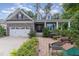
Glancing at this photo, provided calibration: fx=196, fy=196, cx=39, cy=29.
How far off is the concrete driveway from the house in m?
0.06

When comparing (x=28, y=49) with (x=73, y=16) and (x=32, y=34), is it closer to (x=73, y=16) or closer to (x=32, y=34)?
(x=32, y=34)

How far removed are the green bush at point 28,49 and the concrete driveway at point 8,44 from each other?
5 centimetres

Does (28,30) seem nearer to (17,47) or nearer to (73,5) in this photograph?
(17,47)

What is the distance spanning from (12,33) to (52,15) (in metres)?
0.46

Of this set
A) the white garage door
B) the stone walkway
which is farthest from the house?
the stone walkway

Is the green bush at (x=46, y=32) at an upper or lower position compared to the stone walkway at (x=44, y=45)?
upper

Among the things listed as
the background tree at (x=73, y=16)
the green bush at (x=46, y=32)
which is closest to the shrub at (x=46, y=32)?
the green bush at (x=46, y=32)

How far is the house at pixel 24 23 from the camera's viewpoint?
78.7 inches

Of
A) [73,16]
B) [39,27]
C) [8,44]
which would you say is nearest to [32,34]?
[39,27]

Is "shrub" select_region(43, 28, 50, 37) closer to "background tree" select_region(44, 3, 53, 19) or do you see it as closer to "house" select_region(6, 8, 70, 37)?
"house" select_region(6, 8, 70, 37)

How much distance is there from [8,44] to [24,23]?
0.88 ft

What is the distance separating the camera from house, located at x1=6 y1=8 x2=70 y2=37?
A: 78.7 inches

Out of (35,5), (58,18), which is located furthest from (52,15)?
(35,5)

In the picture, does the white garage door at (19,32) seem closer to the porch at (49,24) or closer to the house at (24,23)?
the house at (24,23)
